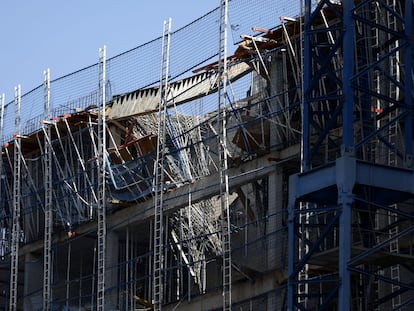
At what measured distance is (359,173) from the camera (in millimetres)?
39906

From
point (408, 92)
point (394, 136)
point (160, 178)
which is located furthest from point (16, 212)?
point (408, 92)

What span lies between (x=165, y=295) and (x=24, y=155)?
30.6 feet

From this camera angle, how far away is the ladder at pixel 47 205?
58.3m

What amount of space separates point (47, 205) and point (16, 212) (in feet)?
7.26

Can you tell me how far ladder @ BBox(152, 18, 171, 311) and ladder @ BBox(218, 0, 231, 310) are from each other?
222cm

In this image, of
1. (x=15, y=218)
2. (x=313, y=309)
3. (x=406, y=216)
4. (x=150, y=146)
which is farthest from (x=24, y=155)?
(x=406, y=216)

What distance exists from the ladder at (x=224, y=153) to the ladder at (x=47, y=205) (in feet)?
28.2

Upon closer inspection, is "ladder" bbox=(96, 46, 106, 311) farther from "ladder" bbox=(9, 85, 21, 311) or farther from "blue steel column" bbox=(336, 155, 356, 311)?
"blue steel column" bbox=(336, 155, 356, 311)

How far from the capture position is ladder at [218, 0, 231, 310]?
50.0 m

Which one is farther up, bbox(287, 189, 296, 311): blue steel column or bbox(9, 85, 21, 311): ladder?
bbox(9, 85, 21, 311): ladder

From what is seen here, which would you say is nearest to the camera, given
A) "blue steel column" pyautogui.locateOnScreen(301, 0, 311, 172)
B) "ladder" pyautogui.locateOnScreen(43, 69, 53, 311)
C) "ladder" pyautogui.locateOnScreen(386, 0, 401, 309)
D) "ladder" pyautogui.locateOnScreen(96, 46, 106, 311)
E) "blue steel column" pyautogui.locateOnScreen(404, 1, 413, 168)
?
"blue steel column" pyautogui.locateOnScreen(404, 1, 413, 168)

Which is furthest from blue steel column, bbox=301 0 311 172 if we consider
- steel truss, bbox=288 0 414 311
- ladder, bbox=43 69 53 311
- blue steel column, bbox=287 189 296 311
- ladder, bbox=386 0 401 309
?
ladder, bbox=43 69 53 311

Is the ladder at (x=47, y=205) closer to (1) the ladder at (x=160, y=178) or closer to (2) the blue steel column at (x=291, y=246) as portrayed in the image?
(1) the ladder at (x=160, y=178)

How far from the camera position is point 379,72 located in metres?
45.2
